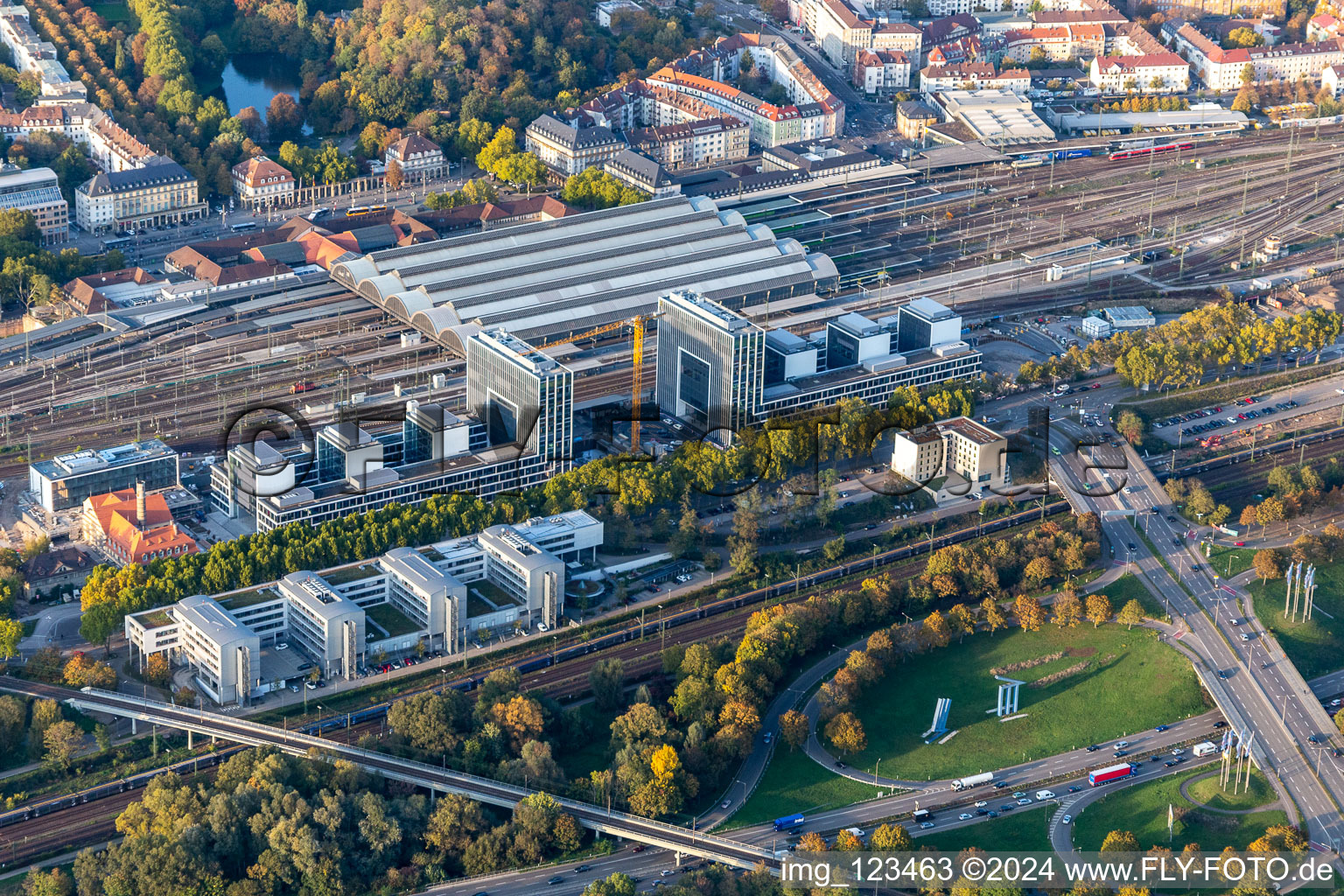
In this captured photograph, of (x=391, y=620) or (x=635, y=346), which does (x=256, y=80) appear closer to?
(x=635, y=346)

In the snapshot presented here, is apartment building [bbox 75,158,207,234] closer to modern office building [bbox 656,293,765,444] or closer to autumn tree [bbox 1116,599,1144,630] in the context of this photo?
modern office building [bbox 656,293,765,444]

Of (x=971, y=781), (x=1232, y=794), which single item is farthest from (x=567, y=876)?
(x=1232, y=794)

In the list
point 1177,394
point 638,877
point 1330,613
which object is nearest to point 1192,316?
point 1177,394

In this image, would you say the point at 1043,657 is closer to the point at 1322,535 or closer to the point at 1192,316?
the point at 1322,535

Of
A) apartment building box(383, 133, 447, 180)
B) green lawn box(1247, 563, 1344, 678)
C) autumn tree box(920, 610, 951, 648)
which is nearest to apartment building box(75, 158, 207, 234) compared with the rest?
apartment building box(383, 133, 447, 180)

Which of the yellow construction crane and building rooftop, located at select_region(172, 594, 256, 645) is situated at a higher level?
building rooftop, located at select_region(172, 594, 256, 645)

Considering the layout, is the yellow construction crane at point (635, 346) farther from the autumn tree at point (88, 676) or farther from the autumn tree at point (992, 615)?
the autumn tree at point (88, 676)

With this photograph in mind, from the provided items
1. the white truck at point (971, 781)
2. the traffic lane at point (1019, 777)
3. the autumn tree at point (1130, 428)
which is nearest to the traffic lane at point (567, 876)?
the traffic lane at point (1019, 777)
